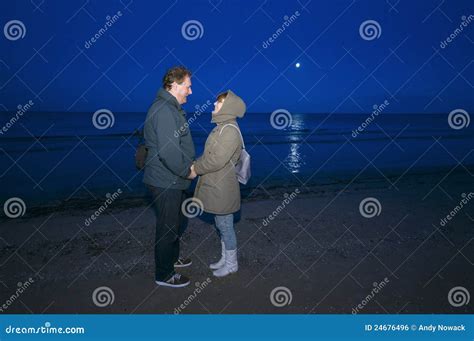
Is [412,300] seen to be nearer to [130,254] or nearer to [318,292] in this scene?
[318,292]

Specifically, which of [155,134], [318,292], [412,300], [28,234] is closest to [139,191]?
[28,234]

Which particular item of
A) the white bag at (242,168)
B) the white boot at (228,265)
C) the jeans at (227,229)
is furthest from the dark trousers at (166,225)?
the white bag at (242,168)

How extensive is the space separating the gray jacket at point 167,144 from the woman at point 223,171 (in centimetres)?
25

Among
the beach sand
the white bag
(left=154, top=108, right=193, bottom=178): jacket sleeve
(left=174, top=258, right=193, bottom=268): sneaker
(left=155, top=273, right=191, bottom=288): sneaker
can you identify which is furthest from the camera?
(left=174, top=258, right=193, bottom=268): sneaker

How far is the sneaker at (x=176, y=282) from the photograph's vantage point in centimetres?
370

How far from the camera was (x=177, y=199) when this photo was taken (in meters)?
3.60

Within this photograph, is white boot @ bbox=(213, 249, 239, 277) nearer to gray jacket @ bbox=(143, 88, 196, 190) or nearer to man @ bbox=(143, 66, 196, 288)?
man @ bbox=(143, 66, 196, 288)

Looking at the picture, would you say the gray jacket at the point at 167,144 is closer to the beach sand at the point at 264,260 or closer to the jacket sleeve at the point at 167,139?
the jacket sleeve at the point at 167,139

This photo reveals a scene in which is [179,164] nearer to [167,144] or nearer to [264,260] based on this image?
[167,144]

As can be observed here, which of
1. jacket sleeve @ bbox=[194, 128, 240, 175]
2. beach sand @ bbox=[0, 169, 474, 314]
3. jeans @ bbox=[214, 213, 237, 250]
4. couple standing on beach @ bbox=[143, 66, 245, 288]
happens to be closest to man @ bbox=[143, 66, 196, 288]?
couple standing on beach @ bbox=[143, 66, 245, 288]

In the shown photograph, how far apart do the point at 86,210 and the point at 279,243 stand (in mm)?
4531

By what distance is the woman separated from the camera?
11.7 ft

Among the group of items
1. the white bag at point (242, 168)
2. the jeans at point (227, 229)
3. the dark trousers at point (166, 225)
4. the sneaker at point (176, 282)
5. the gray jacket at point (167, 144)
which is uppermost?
the white bag at point (242, 168)

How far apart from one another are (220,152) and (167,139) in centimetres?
61
